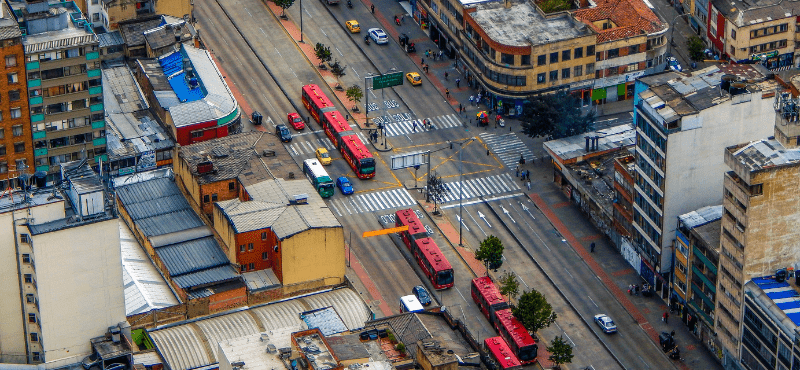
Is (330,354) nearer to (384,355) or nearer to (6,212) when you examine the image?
(384,355)

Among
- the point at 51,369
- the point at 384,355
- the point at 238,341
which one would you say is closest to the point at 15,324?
the point at 51,369

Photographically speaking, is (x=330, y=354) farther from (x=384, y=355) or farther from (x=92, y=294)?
(x=92, y=294)

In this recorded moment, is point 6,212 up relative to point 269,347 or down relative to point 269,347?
up

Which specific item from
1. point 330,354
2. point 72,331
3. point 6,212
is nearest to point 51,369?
point 72,331

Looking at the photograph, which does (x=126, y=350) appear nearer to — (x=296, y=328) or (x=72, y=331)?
(x=72, y=331)

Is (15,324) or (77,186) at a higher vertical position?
(77,186)
